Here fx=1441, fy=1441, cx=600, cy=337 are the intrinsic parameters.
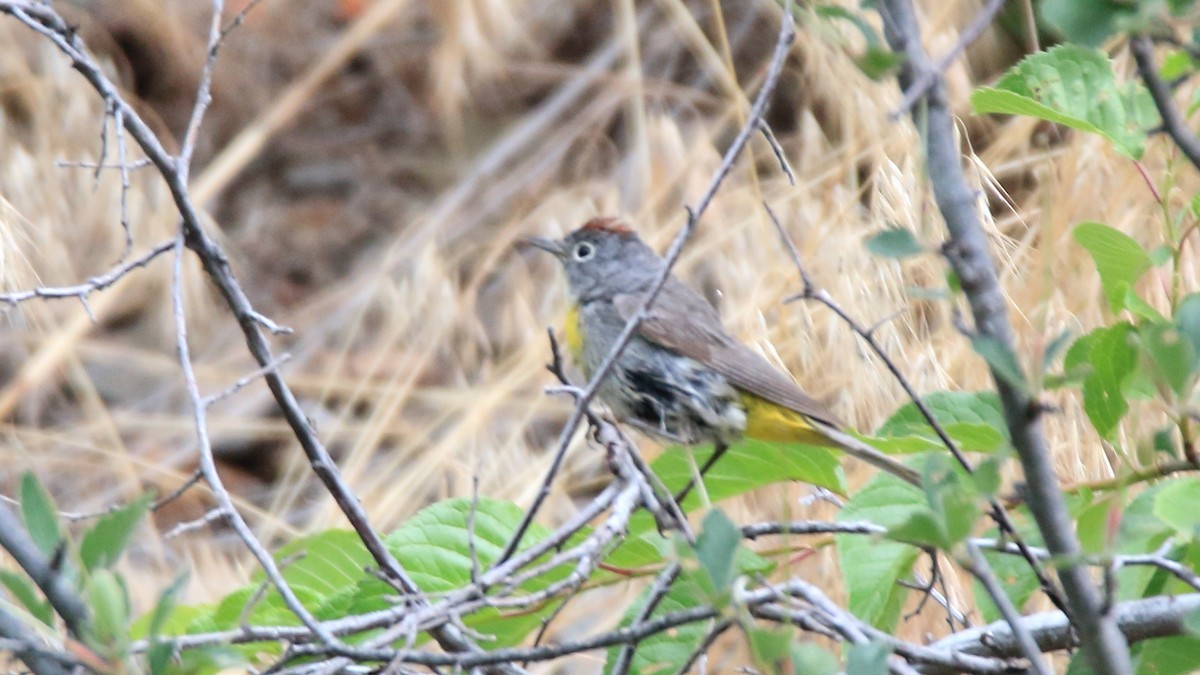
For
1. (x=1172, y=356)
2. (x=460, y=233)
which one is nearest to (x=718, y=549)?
(x=1172, y=356)

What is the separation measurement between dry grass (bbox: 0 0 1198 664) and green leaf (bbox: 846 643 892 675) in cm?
172

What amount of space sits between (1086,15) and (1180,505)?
0.63m

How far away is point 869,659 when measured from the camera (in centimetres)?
127

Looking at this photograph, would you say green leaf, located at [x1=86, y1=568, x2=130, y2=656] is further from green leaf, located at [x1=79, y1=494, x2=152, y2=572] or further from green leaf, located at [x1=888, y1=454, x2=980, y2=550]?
green leaf, located at [x1=888, y1=454, x2=980, y2=550]

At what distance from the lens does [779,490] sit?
14.3 ft

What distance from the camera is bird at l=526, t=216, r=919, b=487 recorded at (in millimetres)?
3588

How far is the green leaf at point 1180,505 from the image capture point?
157 cm

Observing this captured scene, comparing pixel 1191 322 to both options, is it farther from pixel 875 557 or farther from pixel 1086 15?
pixel 875 557

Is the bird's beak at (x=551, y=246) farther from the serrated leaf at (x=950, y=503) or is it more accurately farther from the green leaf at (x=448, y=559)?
the serrated leaf at (x=950, y=503)

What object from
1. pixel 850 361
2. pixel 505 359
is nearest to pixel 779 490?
pixel 850 361

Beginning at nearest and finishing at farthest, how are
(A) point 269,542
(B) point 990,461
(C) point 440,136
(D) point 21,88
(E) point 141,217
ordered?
(B) point 990,461 < (A) point 269,542 < (E) point 141,217 < (D) point 21,88 < (C) point 440,136

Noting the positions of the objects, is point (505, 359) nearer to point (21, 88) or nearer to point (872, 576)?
point (21, 88)

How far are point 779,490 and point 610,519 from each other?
7.89 feet

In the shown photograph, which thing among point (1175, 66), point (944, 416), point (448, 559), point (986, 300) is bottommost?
point (986, 300)
